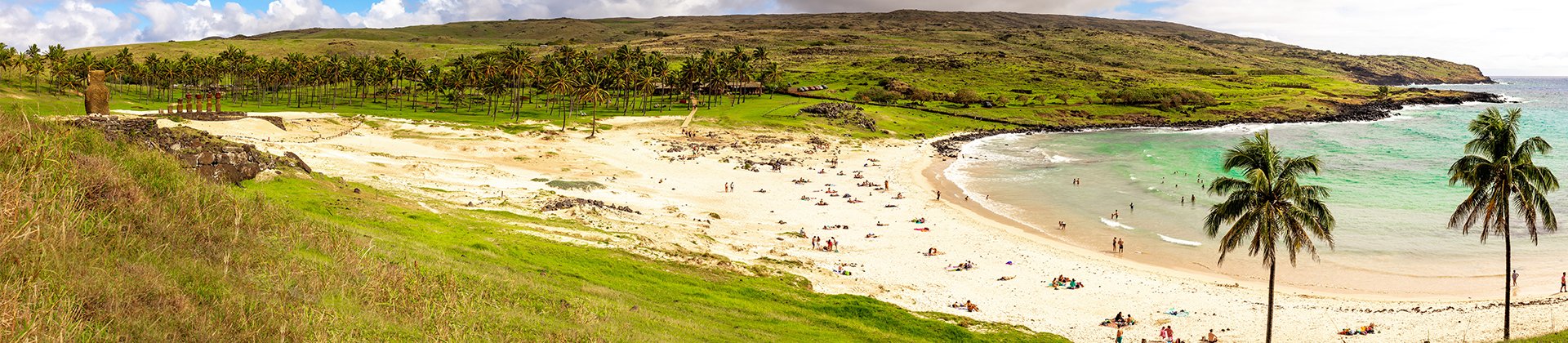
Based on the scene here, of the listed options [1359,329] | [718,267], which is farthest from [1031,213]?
[718,267]

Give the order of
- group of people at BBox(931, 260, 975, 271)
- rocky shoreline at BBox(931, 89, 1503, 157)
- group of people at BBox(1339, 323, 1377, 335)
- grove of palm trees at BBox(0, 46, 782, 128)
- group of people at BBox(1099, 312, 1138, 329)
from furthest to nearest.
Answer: rocky shoreline at BBox(931, 89, 1503, 157), grove of palm trees at BBox(0, 46, 782, 128), group of people at BBox(931, 260, 975, 271), group of people at BBox(1099, 312, 1138, 329), group of people at BBox(1339, 323, 1377, 335)

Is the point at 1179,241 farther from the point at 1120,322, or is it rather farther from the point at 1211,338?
the point at 1211,338

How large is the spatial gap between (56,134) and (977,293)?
34.0 meters

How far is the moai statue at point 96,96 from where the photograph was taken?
52.7 metres

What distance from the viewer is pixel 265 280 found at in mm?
14188

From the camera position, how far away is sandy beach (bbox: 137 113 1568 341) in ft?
115

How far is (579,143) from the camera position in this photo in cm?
8612

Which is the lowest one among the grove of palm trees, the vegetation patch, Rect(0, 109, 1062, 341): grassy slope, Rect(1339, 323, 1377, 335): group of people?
Rect(1339, 323, 1377, 335): group of people

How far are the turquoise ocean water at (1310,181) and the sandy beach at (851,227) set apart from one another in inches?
105

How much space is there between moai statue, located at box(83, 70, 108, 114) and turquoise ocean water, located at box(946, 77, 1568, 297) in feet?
213

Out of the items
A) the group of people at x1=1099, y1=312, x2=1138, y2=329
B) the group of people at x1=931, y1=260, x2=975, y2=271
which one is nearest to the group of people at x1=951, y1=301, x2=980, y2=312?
the group of people at x1=1099, y1=312, x2=1138, y2=329

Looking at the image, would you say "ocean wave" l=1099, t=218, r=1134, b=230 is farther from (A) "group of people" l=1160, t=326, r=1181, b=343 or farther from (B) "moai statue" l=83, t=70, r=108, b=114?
(B) "moai statue" l=83, t=70, r=108, b=114

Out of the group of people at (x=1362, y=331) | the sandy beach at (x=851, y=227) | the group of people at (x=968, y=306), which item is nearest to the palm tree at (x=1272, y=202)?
the sandy beach at (x=851, y=227)

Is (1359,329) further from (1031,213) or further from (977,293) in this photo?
(1031,213)
